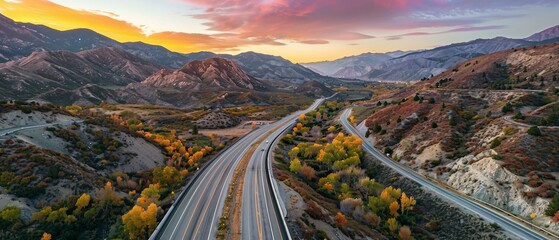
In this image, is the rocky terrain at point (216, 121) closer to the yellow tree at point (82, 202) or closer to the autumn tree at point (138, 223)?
the yellow tree at point (82, 202)

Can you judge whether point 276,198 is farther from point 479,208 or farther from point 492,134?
point 492,134

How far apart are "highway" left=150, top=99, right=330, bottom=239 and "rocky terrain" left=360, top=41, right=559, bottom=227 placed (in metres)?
40.9

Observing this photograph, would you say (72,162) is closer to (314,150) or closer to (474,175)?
(314,150)

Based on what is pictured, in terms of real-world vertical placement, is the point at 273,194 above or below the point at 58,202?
below

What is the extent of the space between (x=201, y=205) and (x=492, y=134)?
66.1m

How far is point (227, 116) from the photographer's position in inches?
6161

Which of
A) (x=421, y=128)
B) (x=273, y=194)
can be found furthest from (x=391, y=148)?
(x=273, y=194)

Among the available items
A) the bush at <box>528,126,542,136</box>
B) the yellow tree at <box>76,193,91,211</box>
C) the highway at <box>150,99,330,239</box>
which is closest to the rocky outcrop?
the bush at <box>528,126,542,136</box>

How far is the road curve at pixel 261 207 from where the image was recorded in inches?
1529

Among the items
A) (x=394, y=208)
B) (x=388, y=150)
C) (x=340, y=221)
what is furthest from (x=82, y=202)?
(x=388, y=150)

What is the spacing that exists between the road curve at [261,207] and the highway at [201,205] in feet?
1.66

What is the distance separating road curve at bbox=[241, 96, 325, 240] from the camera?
38844mm

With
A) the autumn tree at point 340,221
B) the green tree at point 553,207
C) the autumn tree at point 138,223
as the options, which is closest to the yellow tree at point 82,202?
the autumn tree at point 138,223

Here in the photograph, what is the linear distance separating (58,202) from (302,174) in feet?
158
